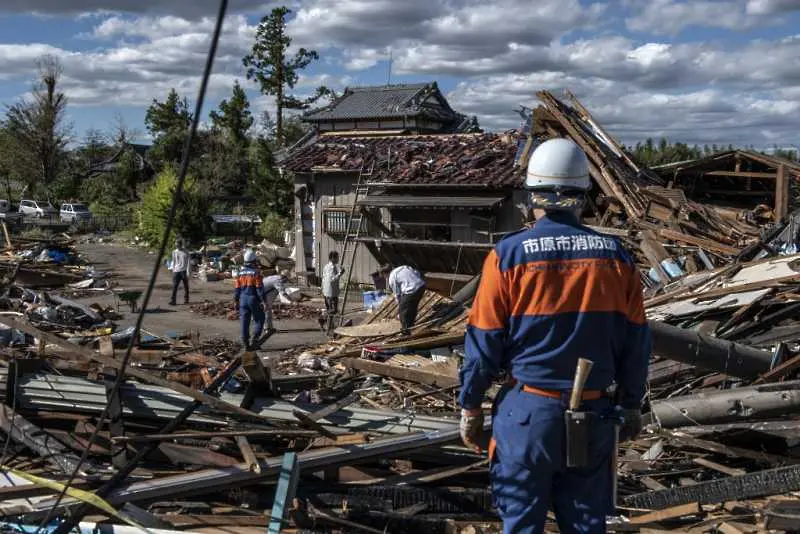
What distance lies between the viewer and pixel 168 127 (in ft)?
154

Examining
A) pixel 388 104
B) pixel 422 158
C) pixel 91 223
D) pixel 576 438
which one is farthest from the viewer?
pixel 91 223

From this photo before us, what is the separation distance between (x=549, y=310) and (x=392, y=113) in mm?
31544

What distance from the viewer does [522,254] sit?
3.38 meters

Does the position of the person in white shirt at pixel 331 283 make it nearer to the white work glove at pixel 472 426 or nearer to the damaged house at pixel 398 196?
the damaged house at pixel 398 196

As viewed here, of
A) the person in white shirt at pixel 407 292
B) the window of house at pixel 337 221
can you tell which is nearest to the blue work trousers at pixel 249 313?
the person in white shirt at pixel 407 292

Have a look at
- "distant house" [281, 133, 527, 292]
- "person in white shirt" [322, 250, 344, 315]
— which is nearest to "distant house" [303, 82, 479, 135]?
"distant house" [281, 133, 527, 292]

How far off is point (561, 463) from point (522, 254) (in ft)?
2.80

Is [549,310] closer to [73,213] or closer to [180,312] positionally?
[180,312]

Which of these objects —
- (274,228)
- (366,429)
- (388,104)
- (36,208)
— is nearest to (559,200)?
(366,429)

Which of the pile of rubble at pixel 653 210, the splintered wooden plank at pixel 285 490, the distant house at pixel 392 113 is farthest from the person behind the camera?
the distant house at pixel 392 113

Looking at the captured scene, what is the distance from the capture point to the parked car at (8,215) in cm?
3633

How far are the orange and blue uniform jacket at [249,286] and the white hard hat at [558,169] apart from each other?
9.20 m

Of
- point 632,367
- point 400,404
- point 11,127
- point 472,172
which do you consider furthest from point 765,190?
point 11,127

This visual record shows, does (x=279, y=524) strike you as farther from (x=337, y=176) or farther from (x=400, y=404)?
(x=337, y=176)
